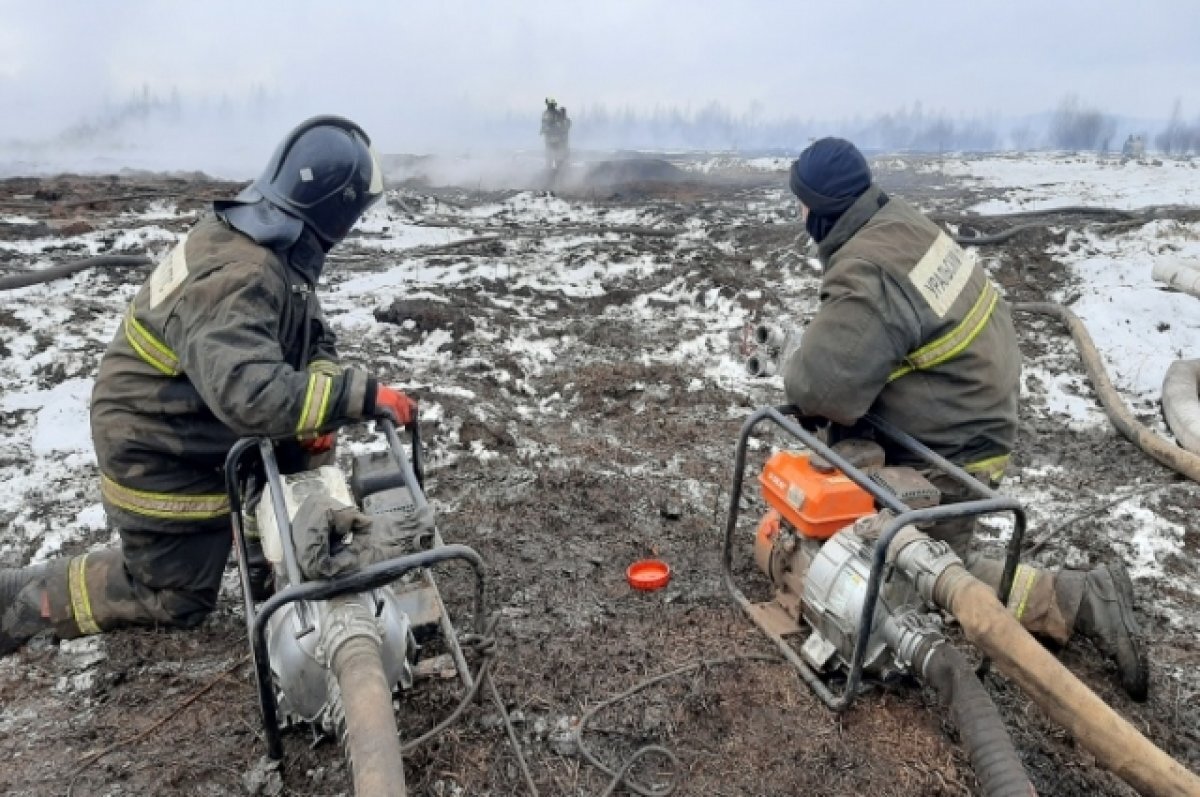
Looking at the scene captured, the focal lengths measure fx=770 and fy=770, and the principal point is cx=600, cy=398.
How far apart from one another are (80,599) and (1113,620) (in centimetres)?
434

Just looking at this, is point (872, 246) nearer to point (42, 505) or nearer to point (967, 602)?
point (967, 602)

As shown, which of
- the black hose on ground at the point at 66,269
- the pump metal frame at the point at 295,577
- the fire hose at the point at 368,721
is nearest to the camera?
the fire hose at the point at 368,721

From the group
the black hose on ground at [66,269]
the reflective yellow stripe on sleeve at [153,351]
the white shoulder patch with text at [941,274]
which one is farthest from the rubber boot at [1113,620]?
the black hose on ground at [66,269]

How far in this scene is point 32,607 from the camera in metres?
3.29

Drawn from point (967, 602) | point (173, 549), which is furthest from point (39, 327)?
point (967, 602)

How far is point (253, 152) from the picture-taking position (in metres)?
38.8

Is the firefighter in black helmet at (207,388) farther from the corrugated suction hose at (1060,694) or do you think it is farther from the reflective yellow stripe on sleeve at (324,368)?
the corrugated suction hose at (1060,694)

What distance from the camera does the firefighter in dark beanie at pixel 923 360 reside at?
3.04m

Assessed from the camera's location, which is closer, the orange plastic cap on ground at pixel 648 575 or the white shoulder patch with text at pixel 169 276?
the white shoulder patch with text at pixel 169 276

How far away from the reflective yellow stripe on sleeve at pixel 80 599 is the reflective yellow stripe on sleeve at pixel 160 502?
398mm

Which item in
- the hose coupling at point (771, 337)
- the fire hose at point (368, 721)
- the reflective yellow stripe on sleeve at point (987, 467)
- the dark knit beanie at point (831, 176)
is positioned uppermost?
the dark knit beanie at point (831, 176)

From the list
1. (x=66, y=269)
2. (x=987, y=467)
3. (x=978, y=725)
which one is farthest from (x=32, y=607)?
(x=66, y=269)

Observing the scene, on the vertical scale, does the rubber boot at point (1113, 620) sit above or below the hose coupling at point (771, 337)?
below

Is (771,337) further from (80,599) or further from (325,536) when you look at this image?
(80,599)
